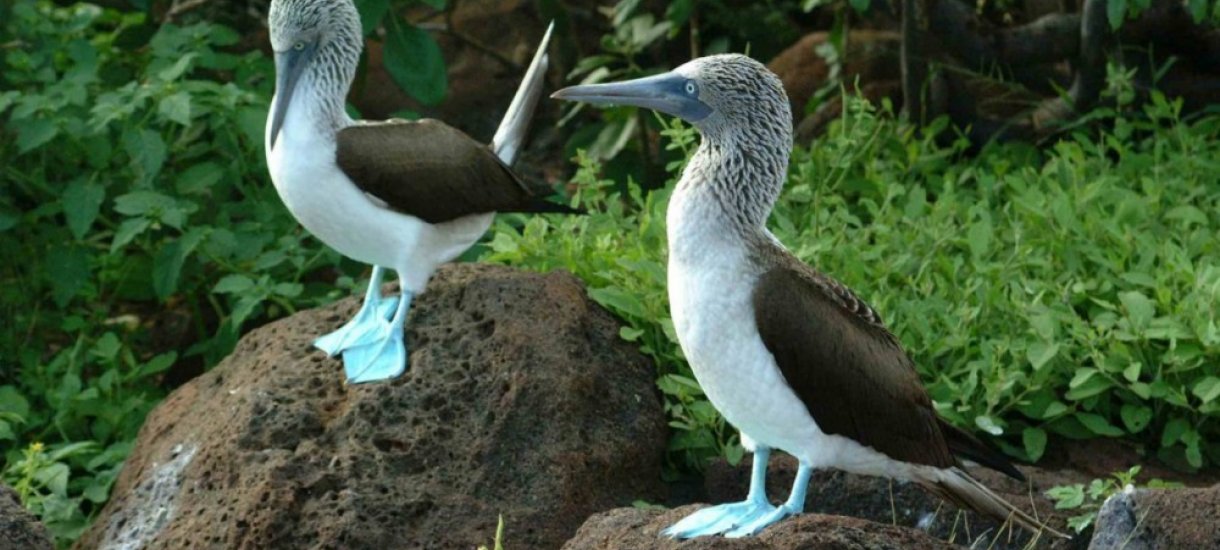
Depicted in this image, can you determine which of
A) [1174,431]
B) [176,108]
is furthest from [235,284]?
[1174,431]

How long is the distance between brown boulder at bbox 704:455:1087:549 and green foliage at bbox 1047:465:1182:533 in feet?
0.23

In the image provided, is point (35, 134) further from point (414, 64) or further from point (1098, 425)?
point (1098, 425)

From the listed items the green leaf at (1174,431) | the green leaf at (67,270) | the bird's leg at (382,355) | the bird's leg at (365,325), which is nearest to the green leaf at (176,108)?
the green leaf at (67,270)

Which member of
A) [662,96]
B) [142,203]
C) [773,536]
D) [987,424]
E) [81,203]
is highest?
[662,96]

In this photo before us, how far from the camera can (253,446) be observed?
480cm

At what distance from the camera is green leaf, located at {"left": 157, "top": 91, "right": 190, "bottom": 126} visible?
594 cm

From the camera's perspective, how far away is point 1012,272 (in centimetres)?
557

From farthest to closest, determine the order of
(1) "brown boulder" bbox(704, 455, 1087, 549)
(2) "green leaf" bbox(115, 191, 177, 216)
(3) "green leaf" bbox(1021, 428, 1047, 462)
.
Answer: (2) "green leaf" bbox(115, 191, 177, 216) → (3) "green leaf" bbox(1021, 428, 1047, 462) → (1) "brown boulder" bbox(704, 455, 1087, 549)

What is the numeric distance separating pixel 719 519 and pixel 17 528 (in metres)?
1.75

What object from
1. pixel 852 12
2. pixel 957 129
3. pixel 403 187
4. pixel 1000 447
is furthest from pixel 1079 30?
pixel 403 187

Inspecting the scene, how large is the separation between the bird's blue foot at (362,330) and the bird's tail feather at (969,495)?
1.55 meters

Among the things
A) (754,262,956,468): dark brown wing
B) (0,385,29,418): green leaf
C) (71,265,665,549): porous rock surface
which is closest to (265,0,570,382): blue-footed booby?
(71,265,665,549): porous rock surface

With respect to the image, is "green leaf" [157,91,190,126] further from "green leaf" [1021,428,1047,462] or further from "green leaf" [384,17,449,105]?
"green leaf" [1021,428,1047,462]

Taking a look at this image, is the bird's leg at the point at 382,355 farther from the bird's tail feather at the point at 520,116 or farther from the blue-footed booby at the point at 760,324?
the blue-footed booby at the point at 760,324
